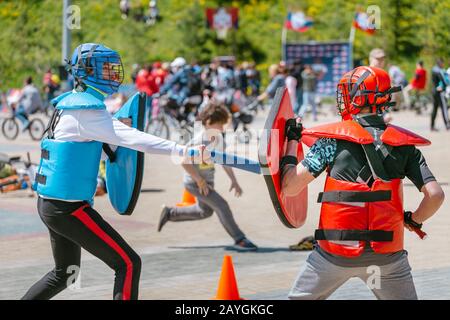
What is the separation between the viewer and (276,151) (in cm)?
491

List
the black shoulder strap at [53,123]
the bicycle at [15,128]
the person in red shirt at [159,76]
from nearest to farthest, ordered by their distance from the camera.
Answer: the black shoulder strap at [53,123] < the bicycle at [15,128] < the person in red shirt at [159,76]

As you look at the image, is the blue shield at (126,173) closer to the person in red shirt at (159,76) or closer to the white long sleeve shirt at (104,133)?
the white long sleeve shirt at (104,133)

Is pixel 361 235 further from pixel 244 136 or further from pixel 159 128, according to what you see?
pixel 159 128

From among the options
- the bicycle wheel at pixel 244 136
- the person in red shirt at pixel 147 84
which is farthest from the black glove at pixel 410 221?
the person in red shirt at pixel 147 84

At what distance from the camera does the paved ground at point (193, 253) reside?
25.3 ft

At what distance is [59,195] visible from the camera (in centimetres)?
549

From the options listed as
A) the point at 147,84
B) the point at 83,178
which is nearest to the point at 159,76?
the point at 147,84

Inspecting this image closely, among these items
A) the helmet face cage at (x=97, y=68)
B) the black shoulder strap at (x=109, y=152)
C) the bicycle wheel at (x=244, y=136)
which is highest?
the helmet face cage at (x=97, y=68)

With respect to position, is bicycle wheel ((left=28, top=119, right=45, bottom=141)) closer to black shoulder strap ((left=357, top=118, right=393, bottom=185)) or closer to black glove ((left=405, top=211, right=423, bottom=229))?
black glove ((left=405, top=211, right=423, bottom=229))

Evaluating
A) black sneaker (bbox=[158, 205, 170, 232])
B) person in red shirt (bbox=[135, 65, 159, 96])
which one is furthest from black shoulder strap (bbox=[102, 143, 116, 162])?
person in red shirt (bbox=[135, 65, 159, 96])

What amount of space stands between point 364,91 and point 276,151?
526 mm

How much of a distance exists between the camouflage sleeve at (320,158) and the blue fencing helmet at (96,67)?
1453 millimetres

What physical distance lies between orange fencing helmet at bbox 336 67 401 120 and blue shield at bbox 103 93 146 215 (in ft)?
4.34
